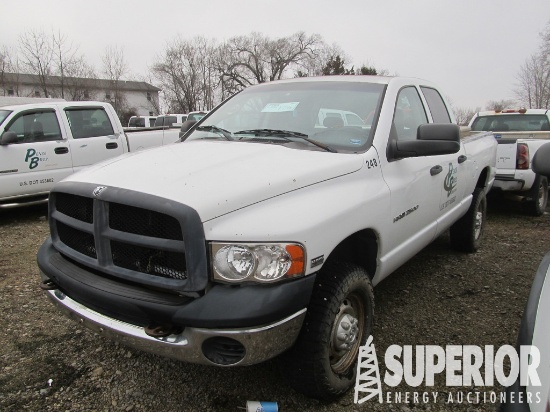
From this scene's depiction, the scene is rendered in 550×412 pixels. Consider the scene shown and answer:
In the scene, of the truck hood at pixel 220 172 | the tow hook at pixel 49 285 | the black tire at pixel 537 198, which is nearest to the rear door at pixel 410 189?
the truck hood at pixel 220 172

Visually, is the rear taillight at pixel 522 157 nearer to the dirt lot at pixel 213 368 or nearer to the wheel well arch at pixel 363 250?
the dirt lot at pixel 213 368

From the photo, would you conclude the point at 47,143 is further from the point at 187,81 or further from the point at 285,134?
the point at 187,81

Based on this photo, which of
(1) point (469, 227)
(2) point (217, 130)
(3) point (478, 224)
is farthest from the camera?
(3) point (478, 224)

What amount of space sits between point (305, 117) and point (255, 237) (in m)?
1.49

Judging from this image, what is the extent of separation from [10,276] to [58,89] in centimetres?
3215

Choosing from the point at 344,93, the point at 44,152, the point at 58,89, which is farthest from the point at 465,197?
the point at 58,89

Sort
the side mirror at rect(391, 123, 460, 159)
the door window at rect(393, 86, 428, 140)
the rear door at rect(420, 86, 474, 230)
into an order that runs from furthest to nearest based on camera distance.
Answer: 1. the rear door at rect(420, 86, 474, 230)
2. the door window at rect(393, 86, 428, 140)
3. the side mirror at rect(391, 123, 460, 159)

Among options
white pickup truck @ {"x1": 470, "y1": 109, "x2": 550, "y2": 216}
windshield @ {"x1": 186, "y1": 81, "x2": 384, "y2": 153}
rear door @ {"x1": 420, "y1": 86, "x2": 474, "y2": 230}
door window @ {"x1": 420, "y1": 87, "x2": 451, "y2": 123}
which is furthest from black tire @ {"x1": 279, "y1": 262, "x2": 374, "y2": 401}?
white pickup truck @ {"x1": 470, "y1": 109, "x2": 550, "y2": 216}

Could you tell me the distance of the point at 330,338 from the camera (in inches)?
90.1

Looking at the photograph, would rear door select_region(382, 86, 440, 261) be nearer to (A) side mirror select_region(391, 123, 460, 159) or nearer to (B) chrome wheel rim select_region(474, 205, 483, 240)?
(A) side mirror select_region(391, 123, 460, 159)

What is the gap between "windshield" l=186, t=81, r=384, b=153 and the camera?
117 inches

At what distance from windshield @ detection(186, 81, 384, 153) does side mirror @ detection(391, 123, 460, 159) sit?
0.30 meters

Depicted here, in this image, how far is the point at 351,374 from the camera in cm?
259

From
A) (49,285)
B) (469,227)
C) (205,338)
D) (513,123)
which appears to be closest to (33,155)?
(49,285)
